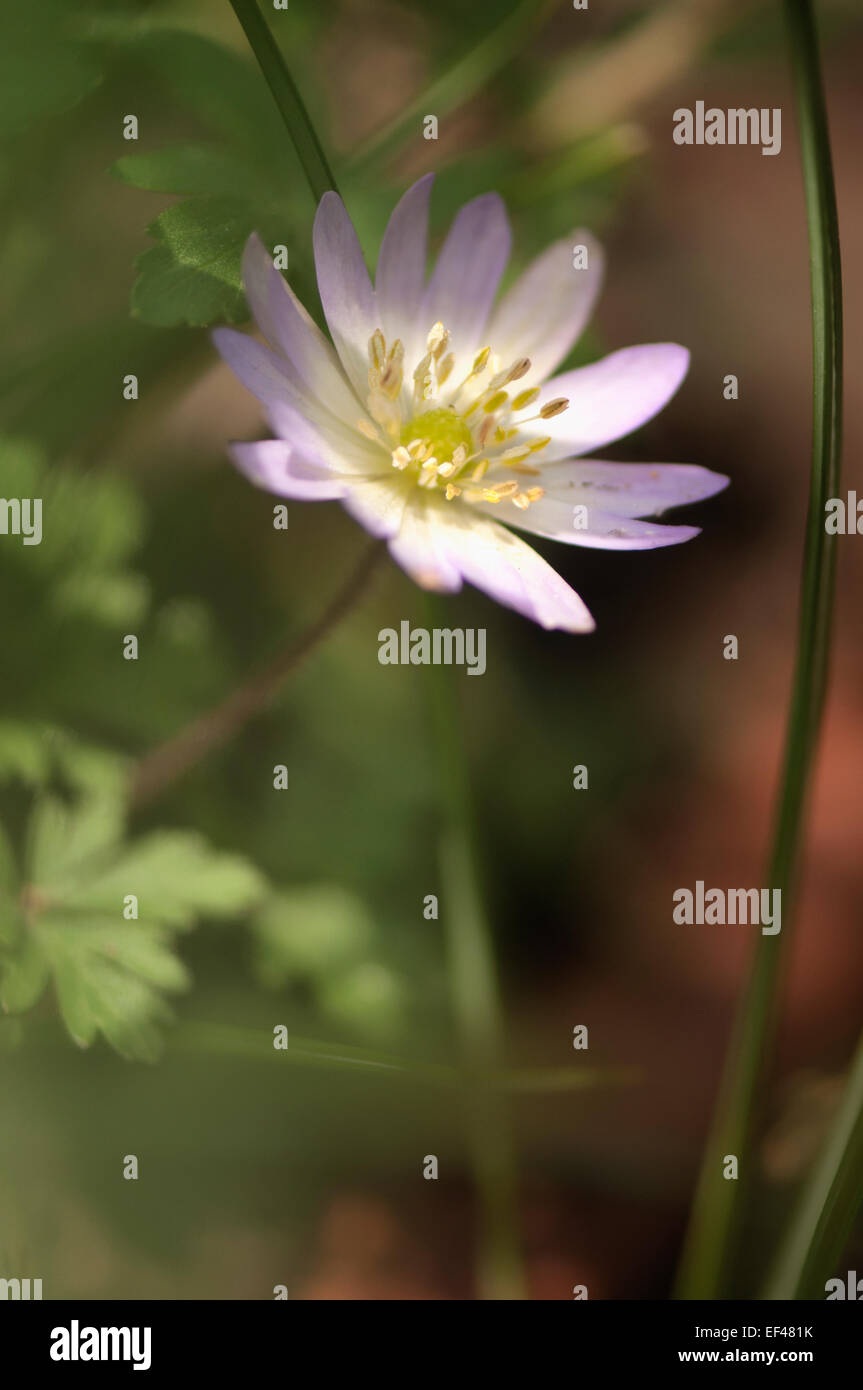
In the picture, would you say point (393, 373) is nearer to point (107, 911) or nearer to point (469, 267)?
point (469, 267)

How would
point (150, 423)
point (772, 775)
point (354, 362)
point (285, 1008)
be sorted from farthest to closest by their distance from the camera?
point (772, 775) → point (285, 1008) → point (150, 423) → point (354, 362)

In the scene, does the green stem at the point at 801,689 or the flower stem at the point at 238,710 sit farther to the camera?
the flower stem at the point at 238,710

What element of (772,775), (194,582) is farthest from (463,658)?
(772,775)

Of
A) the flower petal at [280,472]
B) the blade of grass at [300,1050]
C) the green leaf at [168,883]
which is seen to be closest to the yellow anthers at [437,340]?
the flower petal at [280,472]

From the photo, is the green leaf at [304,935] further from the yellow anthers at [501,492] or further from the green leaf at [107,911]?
the yellow anthers at [501,492]

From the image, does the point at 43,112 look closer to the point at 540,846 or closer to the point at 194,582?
the point at 194,582

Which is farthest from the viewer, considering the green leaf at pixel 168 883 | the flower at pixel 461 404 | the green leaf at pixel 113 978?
the green leaf at pixel 168 883

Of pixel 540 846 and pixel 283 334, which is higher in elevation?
pixel 283 334
